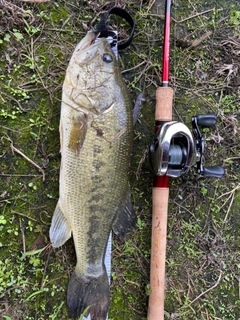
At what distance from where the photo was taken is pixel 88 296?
7.94 ft

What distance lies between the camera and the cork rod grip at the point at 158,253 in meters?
2.49

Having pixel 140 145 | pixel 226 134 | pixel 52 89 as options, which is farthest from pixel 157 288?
pixel 52 89

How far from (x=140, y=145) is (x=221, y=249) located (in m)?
1.08

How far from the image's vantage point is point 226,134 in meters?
2.93

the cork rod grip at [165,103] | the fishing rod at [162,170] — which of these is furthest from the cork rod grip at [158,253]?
the cork rod grip at [165,103]

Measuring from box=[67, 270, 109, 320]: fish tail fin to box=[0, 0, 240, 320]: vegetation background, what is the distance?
156 millimetres

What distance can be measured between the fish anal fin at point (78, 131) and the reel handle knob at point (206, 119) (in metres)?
0.95

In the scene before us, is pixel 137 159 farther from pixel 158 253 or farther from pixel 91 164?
pixel 158 253

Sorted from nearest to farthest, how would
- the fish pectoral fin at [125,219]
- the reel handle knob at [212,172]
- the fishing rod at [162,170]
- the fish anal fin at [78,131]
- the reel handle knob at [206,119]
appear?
the fish anal fin at [78,131] < the fishing rod at [162,170] < the fish pectoral fin at [125,219] < the reel handle knob at [212,172] < the reel handle knob at [206,119]

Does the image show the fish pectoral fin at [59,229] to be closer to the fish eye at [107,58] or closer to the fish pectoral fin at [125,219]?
the fish pectoral fin at [125,219]

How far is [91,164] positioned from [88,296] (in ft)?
3.03

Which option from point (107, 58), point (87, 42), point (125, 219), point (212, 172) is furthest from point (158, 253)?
point (87, 42)

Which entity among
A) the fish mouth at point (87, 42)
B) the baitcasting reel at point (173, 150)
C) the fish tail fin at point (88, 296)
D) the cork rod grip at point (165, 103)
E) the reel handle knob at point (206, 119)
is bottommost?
the fish tail fin at point (88, 296)

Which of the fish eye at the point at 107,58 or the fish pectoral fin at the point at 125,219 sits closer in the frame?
the fish eye at the point at 107,58
